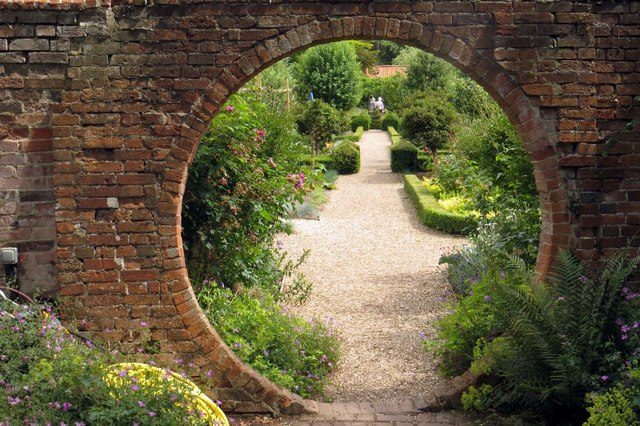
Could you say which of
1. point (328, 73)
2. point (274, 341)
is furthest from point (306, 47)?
point (328, 73)

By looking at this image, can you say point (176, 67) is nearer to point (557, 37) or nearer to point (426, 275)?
point (557, 37)

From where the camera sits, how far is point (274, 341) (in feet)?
21.1

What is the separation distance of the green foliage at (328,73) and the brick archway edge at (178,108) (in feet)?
90.5

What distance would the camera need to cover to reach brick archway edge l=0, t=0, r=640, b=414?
200 inches

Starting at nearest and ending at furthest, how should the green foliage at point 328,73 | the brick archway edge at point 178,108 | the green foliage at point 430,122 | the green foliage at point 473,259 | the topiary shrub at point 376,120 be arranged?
the brick archway edge at point 178,108, the green foliage at point 473,259, the green foliage at point 430,122, the green foliage at point 328,73, the topiary shrub at point 376,120

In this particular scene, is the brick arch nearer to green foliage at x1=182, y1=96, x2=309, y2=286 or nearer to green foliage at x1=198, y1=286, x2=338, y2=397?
green foliage at x1=198, y1=286, x2=338, y2=397

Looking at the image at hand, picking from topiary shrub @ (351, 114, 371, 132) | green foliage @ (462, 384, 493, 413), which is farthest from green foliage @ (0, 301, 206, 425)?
topiary shrub @ (351, 114, 371, 132)

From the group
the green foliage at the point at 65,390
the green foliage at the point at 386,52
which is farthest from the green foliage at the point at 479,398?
the green foliage at the point at 386,52

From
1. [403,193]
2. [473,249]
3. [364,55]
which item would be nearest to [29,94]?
[473,249]

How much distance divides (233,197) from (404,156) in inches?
677

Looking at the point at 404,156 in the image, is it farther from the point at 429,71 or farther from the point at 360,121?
the point at 360,121

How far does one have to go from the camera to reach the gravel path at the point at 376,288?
6.72 m

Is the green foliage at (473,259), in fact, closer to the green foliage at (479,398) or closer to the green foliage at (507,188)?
the green foliage at (507,188)

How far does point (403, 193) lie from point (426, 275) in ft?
30.2
